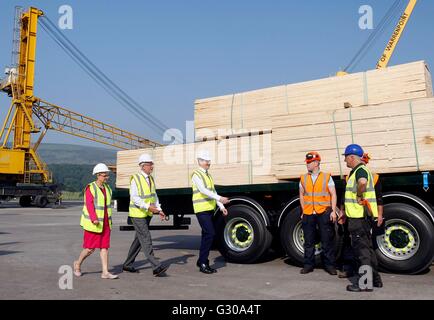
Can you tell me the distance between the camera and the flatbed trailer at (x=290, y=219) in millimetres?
6176

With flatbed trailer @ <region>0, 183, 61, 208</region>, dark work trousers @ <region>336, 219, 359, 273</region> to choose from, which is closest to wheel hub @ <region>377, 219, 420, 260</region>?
dark work trousers @ <region>336, 219, 359, 273</region>

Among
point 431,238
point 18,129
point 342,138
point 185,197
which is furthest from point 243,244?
point 18,129

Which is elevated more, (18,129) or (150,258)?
(18,129)

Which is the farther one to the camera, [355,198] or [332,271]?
[332,271]

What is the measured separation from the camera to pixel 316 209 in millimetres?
6512

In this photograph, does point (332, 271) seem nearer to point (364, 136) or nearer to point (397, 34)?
point (364, 136)

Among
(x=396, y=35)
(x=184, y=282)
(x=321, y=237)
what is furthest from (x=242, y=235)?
(x=396, y=35)

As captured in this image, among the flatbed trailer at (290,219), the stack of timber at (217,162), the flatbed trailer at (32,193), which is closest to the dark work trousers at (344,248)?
the flatbed trailer at (290,219)

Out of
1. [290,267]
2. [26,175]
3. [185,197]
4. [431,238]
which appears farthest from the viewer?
[26,175]

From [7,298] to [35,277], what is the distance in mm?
1322

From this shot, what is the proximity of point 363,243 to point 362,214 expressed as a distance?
35 centimetres

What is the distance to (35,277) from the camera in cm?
631

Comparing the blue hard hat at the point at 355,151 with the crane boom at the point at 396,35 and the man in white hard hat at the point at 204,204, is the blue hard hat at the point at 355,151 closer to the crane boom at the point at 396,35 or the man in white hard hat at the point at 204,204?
the man in white hard hat at the point at 204,204

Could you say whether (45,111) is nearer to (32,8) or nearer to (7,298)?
(32,8)
